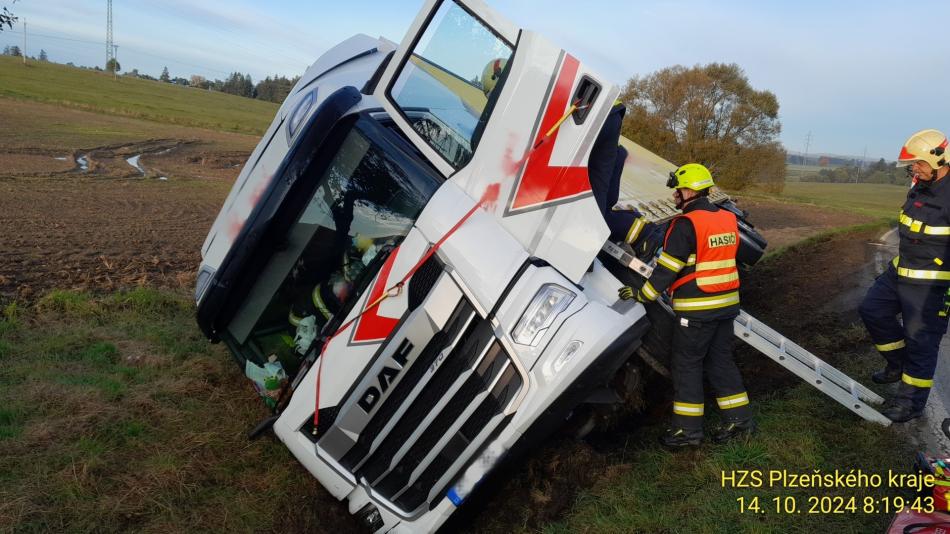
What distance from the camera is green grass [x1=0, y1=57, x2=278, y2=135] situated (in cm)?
3666

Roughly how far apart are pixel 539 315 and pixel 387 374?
0.75 metres

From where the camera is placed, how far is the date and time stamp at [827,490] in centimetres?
285

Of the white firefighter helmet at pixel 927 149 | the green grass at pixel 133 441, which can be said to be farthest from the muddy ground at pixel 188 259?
the white firefighter helmet at pixel 927 149

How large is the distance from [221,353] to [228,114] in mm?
48551

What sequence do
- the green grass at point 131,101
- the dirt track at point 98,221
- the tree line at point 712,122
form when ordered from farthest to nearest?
the green grass at point 131,101, the tree line at point 712,122, the dirt track at point 98,221

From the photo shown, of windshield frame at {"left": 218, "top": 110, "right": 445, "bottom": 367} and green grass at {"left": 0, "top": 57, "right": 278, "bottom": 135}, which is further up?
windshield frame at {"left": 218, "top": 110, "right": 445, "bottom": 367}

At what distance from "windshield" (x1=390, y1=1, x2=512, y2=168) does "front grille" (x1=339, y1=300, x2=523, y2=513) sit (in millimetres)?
945

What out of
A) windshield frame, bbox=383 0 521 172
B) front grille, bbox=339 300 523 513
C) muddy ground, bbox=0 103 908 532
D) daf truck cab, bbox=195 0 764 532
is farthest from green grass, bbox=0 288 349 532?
windshield frame, bbox=383 0 521 172

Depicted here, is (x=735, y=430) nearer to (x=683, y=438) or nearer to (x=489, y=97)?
(x=683, y=438)

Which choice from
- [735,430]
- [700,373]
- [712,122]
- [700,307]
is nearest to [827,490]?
[735,430]

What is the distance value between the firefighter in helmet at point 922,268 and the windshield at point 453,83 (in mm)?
2549

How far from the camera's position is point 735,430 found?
3611 millimetres

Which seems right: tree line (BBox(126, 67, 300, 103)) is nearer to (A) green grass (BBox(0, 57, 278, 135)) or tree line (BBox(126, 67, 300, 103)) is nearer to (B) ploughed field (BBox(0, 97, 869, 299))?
(A) green grass (BBox(0, 57, 278, 135))

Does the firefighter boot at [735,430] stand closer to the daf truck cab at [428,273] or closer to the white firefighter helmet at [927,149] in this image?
the daf truck cab at [428,273]
